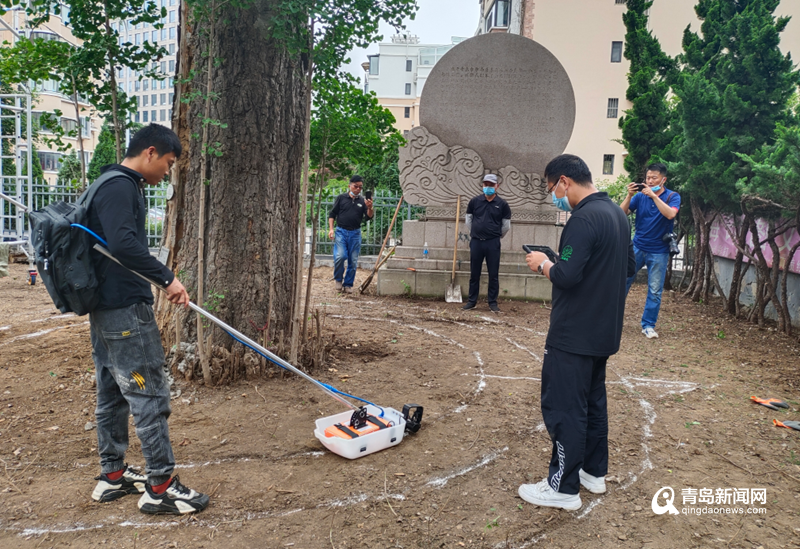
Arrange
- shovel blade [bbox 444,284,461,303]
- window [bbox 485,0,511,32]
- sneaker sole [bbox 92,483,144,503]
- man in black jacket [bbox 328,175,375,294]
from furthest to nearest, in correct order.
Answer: window [bbox 485,0,511,32] < man in black jacket [bbox 328,175,375,294] < shovel blade [bbox 444,284,461,303] < sneaker sole [bbox 92,483,144,503]

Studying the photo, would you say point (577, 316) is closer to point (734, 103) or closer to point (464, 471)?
point (464, 471)

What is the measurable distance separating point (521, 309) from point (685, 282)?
175 inches

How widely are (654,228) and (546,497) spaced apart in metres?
4.74

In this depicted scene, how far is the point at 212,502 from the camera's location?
9.64 feet

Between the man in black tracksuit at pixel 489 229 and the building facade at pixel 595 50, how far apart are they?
1061 inches

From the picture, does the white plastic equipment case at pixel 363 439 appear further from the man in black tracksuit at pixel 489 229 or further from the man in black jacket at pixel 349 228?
the man in black jacket at pixel 349 228

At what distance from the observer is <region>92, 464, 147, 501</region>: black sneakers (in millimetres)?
2936

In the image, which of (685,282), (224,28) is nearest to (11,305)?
(224,28)

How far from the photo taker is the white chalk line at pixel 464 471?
10.5ft

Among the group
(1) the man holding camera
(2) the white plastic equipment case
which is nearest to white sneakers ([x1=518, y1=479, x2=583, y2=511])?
(2) the white plastic equipment case

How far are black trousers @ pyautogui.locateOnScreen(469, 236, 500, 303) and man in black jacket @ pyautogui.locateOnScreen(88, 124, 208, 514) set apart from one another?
5874mm

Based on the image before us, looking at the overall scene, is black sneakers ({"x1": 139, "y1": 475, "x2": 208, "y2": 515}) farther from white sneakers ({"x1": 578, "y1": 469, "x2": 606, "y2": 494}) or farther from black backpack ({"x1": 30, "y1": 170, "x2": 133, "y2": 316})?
white sneakers ({"x1": 578, "y1": 469, "x2": 606, "y2": 494})

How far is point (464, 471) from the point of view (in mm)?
3344

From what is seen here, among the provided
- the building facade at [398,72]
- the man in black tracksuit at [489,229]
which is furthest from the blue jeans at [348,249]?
the building facade at [398,72]
